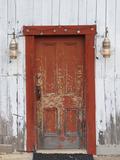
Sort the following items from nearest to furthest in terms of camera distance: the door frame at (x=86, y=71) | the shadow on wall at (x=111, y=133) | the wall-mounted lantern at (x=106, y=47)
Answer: the wall-mounted lantern at (x=106, y=47) → the door frame at (x=86, y=71) → the shadow on wall at (x=111, y=133)

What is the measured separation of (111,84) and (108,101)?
1.07 feet

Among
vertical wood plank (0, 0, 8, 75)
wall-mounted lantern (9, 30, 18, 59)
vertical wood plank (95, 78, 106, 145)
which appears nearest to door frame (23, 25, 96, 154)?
vertical wood plank (95, 78, 106, 145)

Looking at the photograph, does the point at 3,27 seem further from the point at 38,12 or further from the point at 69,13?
the point at 69,13

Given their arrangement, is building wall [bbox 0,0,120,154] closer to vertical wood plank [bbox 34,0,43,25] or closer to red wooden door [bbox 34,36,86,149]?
vertical wood plank [bbox 34,0,43,25]

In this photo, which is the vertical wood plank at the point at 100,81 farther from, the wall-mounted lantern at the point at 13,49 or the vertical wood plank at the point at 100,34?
the wall-mounted lantern at the point at 13,49

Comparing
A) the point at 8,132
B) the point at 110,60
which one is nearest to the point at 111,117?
the point at 110,60

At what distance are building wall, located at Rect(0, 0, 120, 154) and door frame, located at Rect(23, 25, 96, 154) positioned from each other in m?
0.09

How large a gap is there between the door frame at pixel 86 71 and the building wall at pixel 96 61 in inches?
3.4

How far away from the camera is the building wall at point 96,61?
10.5 metres

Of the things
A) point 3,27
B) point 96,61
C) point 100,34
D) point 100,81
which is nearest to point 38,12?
point 3,27

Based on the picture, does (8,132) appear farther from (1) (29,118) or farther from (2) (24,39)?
(2) (24,39)

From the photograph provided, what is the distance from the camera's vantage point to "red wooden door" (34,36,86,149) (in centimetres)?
1064

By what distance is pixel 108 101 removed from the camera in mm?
10547

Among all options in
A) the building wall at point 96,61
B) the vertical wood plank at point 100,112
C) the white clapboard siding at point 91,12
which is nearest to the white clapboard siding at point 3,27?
the building wall at point 96,61
